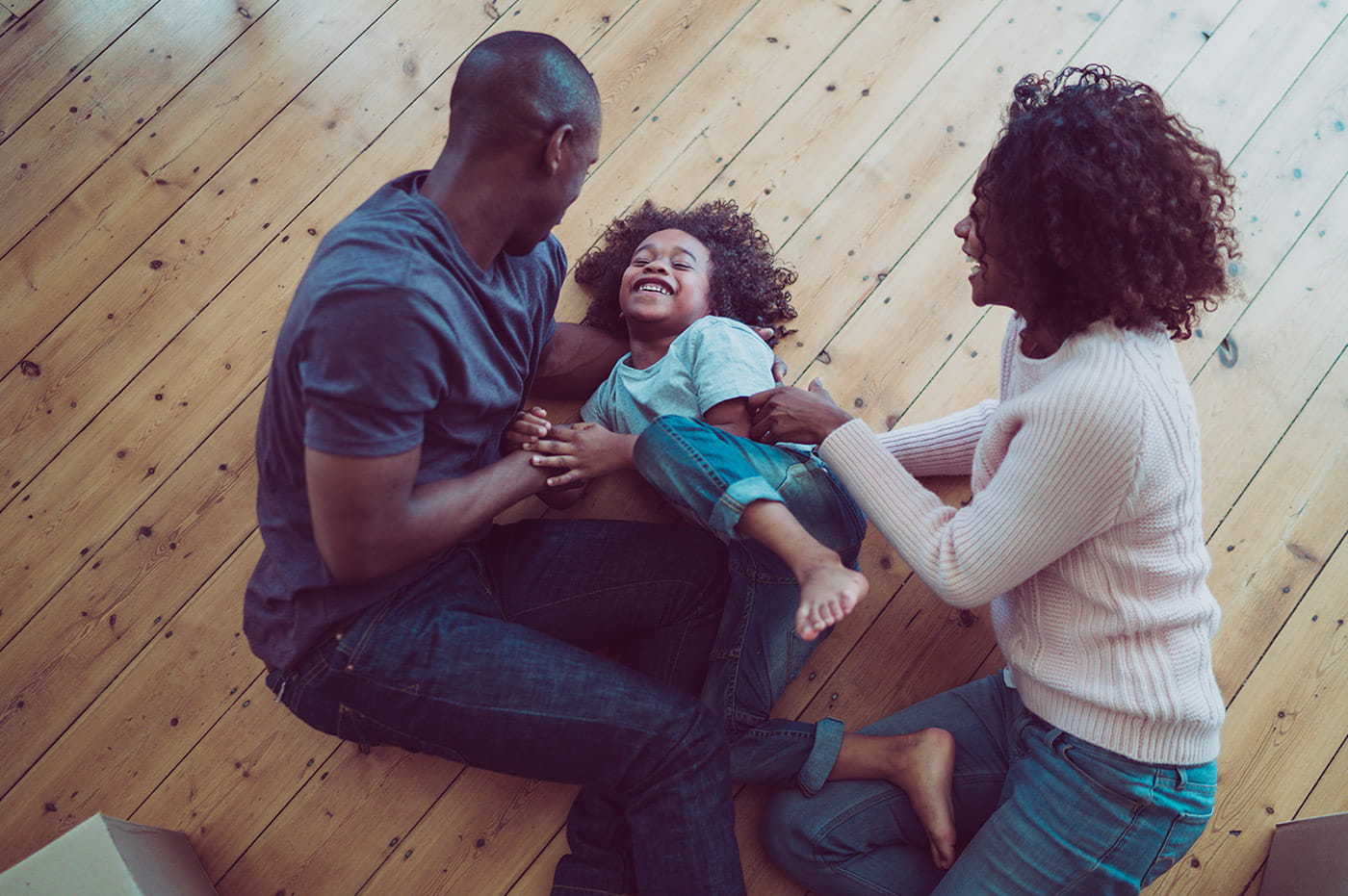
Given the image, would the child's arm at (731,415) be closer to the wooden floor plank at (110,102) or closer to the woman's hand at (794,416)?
the woman's hand at (794,416)

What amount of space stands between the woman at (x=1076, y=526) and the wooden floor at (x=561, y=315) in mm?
300

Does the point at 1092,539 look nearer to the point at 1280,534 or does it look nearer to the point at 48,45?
the point at 1280,534

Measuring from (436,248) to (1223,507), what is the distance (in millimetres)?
1616

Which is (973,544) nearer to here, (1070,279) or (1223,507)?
(1070,279)

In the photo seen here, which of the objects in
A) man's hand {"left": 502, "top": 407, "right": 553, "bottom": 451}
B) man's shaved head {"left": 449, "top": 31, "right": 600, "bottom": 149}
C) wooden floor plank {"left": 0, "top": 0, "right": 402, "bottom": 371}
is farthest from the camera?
wooden floor plank {"left": 0, "top": 0, "right": 402, "bottom": 371}

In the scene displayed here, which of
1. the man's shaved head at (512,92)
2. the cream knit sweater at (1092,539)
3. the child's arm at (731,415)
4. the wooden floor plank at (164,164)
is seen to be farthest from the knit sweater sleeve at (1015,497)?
the wooden floor plank at (164,164)

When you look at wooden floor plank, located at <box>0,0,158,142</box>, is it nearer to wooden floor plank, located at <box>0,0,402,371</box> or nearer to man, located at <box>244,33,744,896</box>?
wooden floor plank, located at <box>0,0,402,371</box>

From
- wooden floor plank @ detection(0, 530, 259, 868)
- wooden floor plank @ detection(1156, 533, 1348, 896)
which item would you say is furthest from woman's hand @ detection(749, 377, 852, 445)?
wooden floor plank @ detection(0, 530, 259, 868)

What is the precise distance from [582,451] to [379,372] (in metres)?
0.55

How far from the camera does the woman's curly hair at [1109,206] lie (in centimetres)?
114

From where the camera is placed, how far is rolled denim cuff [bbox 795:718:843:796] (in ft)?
5.12

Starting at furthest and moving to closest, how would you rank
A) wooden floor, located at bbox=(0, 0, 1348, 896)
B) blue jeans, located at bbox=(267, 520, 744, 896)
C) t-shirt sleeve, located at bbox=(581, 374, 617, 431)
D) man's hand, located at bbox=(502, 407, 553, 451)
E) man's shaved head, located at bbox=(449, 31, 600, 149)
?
t-shirt sleeve, located at bbox=(581, 374, 617, 431)
wooden floor, located at bbox=(0, 0, 1348, 896)
man's hand, located at bbox=(502, 407, 553, 451)
blue jeans, located at bbox=(267, 520, 744, 896)
man's shaved head, located at bbox=(449, 31, 600, 149)

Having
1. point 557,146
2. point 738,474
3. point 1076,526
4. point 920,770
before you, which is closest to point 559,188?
point 557,146

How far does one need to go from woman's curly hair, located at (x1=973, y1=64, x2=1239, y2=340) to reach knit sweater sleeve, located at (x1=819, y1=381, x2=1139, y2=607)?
0.15 m
